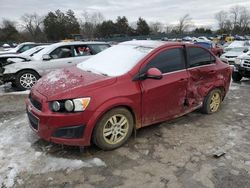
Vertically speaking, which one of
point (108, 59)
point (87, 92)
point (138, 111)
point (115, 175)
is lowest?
point (115, 175)

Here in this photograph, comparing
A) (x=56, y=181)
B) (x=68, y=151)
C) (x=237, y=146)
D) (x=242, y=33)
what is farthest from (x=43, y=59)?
(x=242, y=33)

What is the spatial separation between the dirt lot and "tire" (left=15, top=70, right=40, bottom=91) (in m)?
3.34

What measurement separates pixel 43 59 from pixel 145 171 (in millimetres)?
5980

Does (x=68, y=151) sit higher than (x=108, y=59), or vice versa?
(x=108, y=59)

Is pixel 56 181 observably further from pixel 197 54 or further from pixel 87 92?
pixel 197 54

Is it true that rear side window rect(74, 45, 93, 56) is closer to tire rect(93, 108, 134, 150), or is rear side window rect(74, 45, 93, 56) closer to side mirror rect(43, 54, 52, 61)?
side mirror rect(43, 54, 52, 61)

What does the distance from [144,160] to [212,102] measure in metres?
2.60

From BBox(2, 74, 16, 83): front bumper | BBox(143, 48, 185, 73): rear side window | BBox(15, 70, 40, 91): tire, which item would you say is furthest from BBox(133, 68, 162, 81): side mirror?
BBox(2, 74, 16, 83): front bumper

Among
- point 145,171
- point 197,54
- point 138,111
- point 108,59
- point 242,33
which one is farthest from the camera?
point 242,33

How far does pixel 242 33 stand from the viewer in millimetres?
76062

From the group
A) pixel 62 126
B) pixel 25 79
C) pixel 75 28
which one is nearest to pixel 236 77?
pixel 25 79

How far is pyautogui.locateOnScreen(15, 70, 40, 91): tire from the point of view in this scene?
7.95 metres

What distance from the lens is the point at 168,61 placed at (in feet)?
14.5

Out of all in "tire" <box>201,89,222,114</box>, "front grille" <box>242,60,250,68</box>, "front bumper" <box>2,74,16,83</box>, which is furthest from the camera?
"front grille" <box>242,60,250,68</box>
